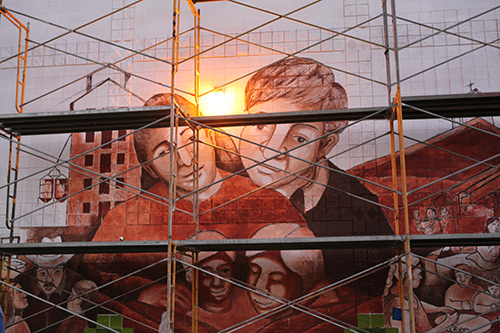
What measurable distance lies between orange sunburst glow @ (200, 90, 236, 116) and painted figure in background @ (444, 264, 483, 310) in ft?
12.1

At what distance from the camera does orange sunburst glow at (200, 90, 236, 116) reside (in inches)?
313

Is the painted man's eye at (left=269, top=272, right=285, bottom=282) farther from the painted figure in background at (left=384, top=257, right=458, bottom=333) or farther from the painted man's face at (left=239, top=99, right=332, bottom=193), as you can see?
the painted figure in background at (left=384, top=257, right=458, bottom=333)

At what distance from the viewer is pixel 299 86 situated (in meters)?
7.97

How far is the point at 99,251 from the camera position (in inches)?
283

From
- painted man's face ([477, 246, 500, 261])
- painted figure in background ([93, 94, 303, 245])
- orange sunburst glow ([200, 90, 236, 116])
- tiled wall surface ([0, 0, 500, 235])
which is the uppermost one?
tiled wall surface ([0, 0, 500, 235])

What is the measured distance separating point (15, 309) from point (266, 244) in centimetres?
374

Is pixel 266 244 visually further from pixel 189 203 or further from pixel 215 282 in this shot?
pixel 189 203

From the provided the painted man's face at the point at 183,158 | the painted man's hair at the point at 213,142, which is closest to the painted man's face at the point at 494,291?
the painted man's hair at the point at 213,142

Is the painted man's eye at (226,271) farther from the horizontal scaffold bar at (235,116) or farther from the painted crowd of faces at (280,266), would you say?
the horizontal scaffold bar at (235,116)

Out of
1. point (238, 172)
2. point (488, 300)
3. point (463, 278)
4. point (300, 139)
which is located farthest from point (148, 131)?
point (488, 300)

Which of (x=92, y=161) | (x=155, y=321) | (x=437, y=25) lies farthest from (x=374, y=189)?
(x=92, y=161)

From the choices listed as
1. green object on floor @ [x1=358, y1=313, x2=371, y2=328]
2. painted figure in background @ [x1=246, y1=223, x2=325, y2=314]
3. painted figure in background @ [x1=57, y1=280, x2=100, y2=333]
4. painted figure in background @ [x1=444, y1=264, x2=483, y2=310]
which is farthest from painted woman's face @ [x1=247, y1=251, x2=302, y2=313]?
painted figure in background @ [x1=57, y1=280, x2=100, y2=333]

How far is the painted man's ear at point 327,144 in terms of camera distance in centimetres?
775

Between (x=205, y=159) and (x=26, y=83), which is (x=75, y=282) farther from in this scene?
(x=26, y=83)
